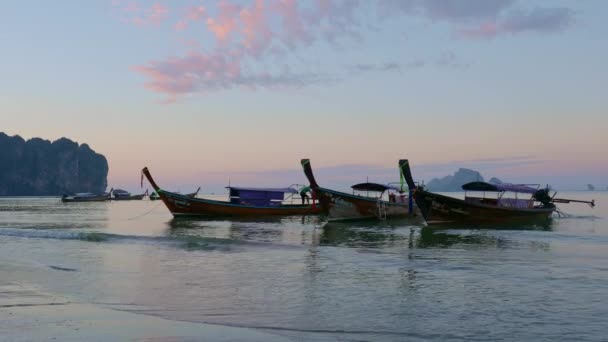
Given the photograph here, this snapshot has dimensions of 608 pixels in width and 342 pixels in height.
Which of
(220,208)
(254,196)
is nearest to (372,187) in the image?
(254,196)

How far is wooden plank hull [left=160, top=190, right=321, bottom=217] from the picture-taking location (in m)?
45.4

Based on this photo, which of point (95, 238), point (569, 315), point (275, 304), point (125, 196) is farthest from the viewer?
point (125, 196)

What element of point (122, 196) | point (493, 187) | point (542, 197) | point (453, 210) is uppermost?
point (493, 187)

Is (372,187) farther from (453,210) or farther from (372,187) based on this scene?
(453,210)

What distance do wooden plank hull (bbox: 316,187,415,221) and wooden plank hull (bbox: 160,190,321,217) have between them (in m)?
7.16

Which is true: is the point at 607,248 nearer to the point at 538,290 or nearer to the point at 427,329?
the point at 538,290

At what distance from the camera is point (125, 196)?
5261 inches

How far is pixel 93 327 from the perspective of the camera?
7930mm

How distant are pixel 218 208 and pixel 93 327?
37.7m

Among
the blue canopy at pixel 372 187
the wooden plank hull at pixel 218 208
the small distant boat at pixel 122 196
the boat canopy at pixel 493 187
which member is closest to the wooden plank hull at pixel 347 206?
the blue canopy at pixel 372 187

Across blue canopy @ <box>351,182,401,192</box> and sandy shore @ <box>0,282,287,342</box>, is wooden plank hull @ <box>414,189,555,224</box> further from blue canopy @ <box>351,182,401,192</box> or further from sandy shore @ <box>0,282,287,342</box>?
sandy shore @ <box>0,282,287,342</box>

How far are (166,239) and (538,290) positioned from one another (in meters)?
19.4

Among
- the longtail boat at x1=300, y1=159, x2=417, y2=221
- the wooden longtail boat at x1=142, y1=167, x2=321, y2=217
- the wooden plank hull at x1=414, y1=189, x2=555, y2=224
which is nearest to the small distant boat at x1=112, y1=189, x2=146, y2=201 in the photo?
the wooden longtail boat at x1=142, y1=167, x2=321, y2=217

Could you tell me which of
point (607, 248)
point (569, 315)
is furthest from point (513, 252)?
point (569, 315)
